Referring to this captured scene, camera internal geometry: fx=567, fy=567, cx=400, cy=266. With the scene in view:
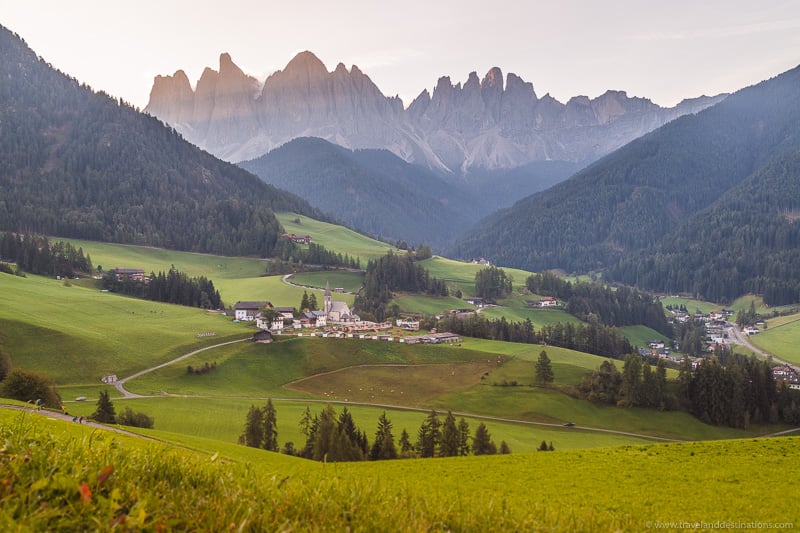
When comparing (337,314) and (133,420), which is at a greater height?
(337,314)

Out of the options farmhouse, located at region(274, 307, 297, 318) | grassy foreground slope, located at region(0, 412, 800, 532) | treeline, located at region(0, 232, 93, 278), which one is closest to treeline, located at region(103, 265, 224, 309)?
treeline, located at region(0, 232, 93, 278)

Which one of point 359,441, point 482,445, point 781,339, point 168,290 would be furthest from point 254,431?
point 781,339

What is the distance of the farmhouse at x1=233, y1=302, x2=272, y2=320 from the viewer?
12638cm

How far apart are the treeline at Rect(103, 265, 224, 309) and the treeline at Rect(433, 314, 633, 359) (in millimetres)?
58397

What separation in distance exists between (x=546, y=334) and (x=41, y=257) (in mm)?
130135

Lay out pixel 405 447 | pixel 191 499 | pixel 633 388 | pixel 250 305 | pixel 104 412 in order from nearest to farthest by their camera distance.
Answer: pixel 191 499 < pixel 104 412 < pixel 405 447 < pixel 633 388 < pixel 250 305

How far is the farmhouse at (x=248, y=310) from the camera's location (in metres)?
126

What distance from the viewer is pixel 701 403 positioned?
3310 inches

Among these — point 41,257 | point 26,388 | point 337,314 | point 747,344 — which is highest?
point 41,257

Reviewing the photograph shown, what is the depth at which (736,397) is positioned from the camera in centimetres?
8225

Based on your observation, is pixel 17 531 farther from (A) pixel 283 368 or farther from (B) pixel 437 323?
(B) pixel 437 323

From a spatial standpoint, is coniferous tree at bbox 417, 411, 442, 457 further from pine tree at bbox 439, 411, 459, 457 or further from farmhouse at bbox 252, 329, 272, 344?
farmhouse at bbox 252, 329, 272, 344

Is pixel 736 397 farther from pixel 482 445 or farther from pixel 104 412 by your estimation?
pixel 104 412

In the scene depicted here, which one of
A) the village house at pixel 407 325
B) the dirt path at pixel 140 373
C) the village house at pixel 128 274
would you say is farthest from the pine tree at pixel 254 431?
the village house at pixel 128 274
